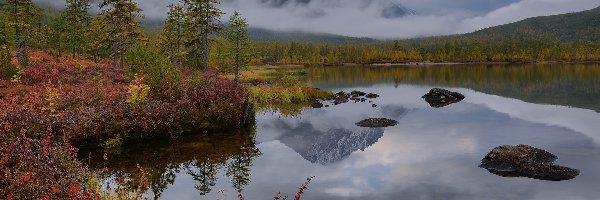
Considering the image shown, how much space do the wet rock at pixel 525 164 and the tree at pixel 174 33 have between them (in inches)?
1940

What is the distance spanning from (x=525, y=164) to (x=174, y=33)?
61.8 metres

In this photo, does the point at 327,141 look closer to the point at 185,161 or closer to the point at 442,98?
the point at 185,161

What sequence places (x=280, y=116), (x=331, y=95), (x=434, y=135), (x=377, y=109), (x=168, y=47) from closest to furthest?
1. (x=434, y=135)
2. (x=280, y=116)
3. (x=377, y=109)
4. (x=331, y=95)
5. (x=168, y=47)

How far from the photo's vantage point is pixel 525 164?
19.1 metres

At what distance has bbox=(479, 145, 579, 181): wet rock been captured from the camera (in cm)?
1814

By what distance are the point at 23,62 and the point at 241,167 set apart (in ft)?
109

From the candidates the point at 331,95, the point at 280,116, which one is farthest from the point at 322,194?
the point at 331,95

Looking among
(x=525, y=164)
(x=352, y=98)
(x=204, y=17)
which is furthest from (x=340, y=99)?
(x=525, y=164)

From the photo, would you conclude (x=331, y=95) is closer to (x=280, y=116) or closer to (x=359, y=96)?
(x=359, y=96)

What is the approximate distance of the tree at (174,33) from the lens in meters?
66.8

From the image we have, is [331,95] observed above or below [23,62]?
below

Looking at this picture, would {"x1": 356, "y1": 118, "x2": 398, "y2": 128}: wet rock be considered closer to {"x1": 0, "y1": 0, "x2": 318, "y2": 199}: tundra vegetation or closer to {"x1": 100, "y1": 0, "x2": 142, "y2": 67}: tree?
{"x1": 0, "y1": 0, "x2": 318, "y2": 199}: tundra vegetation

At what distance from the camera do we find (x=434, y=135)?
91.5ft

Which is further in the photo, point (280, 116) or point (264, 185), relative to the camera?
point (280, 116)
